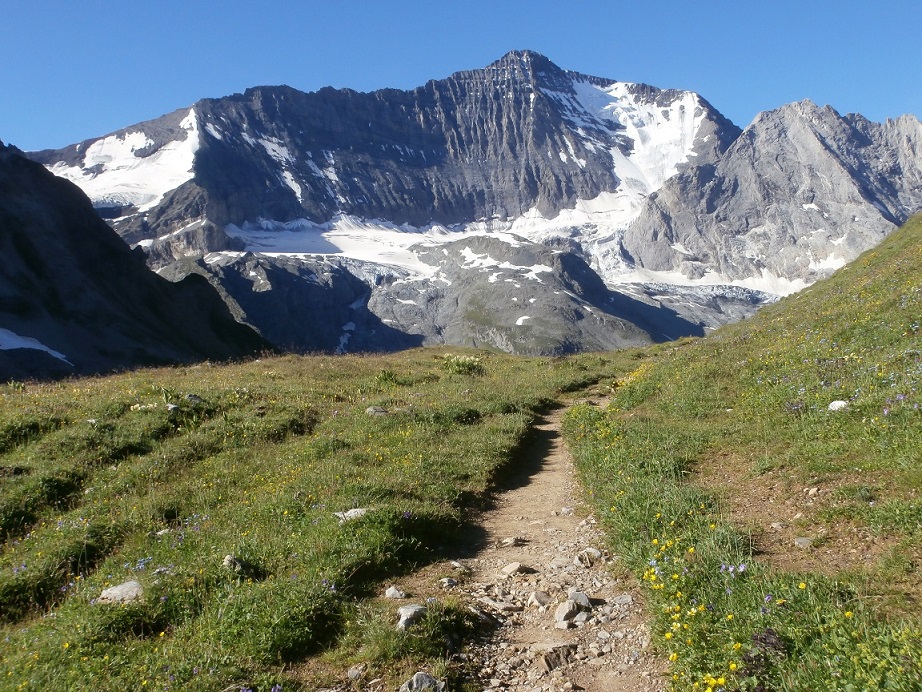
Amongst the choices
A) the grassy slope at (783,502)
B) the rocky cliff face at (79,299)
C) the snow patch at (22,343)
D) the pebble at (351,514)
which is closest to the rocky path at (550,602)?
the grassy slope at (783,502)

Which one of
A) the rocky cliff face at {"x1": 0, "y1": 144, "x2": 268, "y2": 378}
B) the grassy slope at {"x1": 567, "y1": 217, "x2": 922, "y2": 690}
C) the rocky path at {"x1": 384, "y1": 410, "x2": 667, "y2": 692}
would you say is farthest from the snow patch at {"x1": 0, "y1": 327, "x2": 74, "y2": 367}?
the rocky path at {"x1": 384, "y1": 410, "x2": 667, "y2": 692}

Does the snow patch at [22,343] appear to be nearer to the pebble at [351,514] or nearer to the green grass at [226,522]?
the green grass at [226,522]

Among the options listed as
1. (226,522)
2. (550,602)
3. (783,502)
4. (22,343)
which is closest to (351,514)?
(226,522)

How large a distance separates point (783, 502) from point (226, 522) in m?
8.76

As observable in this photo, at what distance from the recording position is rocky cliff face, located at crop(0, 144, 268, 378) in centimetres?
9419

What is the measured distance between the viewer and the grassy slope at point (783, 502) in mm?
5426

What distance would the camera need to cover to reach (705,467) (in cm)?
1167

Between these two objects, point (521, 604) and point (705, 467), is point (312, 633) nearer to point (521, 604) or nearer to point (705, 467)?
point (521, 604)

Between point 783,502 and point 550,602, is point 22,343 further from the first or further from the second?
point 783,502

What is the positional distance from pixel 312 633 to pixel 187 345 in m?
115

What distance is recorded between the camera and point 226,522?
10.5 metres

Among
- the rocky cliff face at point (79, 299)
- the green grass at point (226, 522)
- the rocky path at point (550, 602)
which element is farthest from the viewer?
the rocky cliff face at point (79, 299)

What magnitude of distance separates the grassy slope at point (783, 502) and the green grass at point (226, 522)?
2.64m

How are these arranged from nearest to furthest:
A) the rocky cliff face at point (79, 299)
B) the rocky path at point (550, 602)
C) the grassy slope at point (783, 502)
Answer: the grassy slope at point (783, 502)
the rocky path at point (550, 602)
the rocky cliff face at point (79, 299)
